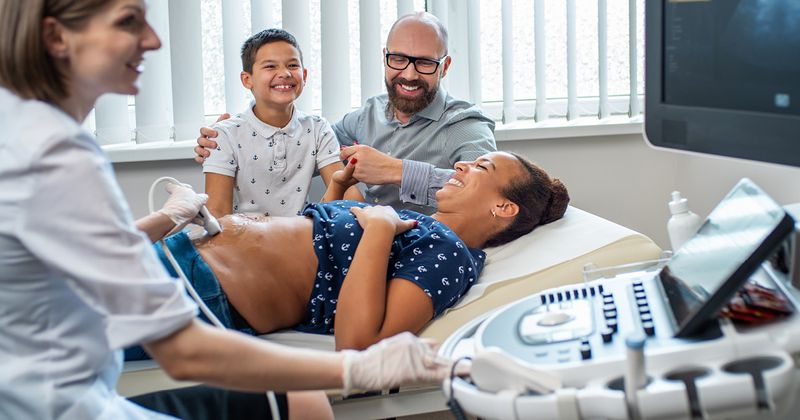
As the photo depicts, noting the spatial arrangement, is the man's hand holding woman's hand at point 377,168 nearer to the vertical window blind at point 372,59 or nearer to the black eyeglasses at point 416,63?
the black eyeglasses at point 416,63

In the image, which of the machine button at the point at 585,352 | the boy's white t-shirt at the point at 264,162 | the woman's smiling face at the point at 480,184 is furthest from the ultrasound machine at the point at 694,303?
the boy's white t-shirt at the point at 264,162

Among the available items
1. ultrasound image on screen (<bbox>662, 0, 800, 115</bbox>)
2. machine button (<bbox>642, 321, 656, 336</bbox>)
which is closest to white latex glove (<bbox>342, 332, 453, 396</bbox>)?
machine button (<bbox>642, 321, 656, 336</bbox>)

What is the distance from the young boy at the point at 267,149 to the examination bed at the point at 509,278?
62 centimetres

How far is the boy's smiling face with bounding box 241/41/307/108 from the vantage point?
2.56 meters

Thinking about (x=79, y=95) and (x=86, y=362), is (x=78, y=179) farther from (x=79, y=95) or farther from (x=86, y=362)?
(x=86, y=362)

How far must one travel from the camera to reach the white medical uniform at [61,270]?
3.35ft

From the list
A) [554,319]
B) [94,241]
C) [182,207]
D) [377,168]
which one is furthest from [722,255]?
[377,168]

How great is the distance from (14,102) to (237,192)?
61.6 inches

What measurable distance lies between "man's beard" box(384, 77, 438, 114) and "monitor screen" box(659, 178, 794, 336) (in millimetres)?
1434

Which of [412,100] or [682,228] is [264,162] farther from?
[682,228]

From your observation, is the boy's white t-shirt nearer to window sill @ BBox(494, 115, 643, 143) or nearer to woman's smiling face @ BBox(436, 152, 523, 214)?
woman's smiling face @ BBox(436, 152, 523, 214)

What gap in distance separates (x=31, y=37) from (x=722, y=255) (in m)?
0.87

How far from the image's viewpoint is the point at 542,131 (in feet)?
10.3

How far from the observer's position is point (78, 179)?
1.02 metres
